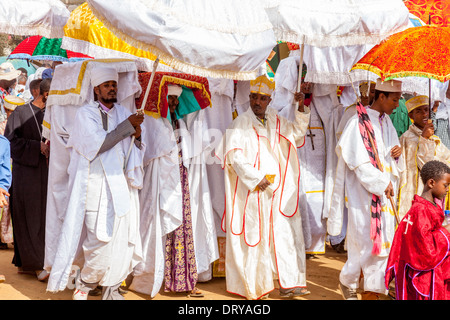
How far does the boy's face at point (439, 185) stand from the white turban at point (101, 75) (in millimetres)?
3051

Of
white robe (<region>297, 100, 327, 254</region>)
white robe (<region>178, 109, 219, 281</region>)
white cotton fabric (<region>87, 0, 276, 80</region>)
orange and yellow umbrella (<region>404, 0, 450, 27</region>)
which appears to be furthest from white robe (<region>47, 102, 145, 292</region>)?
orange and yellow umbrella (<region>404, 0, 450, 27</region>)

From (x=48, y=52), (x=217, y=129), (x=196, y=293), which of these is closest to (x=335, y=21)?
(x=217, y=129)

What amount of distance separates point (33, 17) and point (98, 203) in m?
1.91

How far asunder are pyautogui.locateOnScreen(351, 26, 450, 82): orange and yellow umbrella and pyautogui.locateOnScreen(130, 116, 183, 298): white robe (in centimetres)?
219

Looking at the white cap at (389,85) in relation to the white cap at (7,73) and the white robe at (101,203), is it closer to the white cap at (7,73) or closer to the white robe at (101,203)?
the white robe at (101,203)

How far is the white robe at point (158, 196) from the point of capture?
6484 mm

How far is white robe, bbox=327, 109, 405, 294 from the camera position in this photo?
5996 millimetres

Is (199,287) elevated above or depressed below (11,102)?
below

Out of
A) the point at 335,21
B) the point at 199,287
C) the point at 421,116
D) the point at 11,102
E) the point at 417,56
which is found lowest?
the point at 199,287

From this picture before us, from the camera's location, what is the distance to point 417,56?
571 centimetres

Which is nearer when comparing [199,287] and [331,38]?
[331,38]

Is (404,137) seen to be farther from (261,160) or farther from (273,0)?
(273,0)

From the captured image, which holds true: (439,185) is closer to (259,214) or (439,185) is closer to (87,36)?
(259,214)

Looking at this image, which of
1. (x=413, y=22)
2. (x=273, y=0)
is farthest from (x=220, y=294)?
(x=413, y=22)
